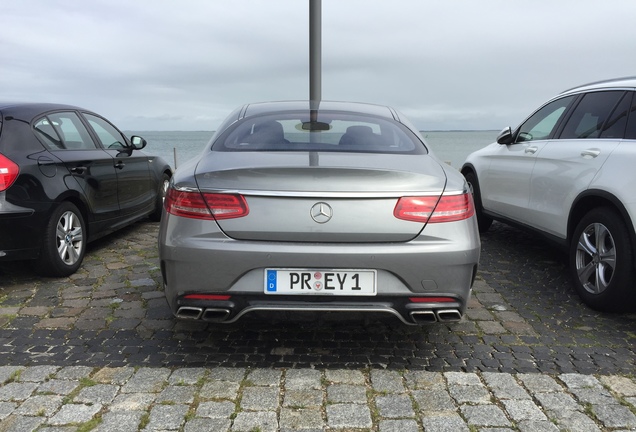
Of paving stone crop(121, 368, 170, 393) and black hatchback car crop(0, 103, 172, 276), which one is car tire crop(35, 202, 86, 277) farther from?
paving stone crop(121, 368, 170, 393)

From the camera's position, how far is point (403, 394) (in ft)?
9.45

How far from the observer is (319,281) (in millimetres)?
2920

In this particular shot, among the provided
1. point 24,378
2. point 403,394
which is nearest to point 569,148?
point 403,394

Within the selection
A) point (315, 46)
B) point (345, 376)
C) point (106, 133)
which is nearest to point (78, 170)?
point (106, 133)

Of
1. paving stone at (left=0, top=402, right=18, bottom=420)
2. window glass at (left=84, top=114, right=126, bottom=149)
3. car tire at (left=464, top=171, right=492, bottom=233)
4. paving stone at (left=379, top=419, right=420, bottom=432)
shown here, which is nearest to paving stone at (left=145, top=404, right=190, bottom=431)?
paving stone at (left=0, top=402, right=18, bottom=420)

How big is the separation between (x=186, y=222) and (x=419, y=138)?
1679 mm

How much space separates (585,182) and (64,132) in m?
4.49

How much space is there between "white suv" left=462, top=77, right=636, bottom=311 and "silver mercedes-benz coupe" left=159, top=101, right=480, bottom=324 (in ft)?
4.86

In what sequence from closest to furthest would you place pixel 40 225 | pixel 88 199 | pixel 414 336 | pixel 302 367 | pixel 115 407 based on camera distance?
pixel 115 407, pixel 302 367, pixel 414 336, pixel 40 225, pixel 88 199

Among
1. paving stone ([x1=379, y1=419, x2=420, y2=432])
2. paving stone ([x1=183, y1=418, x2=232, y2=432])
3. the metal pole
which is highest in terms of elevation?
the metal pole

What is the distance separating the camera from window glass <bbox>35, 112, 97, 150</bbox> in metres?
4.94

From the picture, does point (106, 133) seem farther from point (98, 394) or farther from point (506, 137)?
point (506, 137)

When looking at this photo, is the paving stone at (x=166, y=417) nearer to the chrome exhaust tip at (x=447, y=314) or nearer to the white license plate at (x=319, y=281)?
the white license plate at (x=319, y=281)

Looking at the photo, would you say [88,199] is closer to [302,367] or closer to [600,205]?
[302,367]
